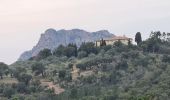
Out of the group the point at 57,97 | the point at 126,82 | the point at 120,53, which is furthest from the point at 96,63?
the point at 57,97

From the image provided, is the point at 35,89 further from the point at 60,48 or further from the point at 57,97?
the point at 60,48

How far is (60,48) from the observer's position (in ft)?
340

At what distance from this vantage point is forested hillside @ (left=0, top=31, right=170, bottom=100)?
7062cm

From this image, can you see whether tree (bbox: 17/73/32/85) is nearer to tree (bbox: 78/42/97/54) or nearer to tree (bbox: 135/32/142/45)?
tree (bbox: 78/42/97/54)

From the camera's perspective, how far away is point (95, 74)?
82688 millimetres

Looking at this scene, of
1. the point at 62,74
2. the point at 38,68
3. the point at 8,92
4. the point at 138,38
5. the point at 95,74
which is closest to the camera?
the point at 8,92

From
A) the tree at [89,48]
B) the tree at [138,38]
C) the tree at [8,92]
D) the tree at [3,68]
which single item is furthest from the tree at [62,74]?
the tree at [138,38]

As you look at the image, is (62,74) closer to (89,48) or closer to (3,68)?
(3,68)

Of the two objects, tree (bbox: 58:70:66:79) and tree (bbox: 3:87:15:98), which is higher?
tree (bbox: 58:70:66:79)

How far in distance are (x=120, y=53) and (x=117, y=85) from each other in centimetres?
1455

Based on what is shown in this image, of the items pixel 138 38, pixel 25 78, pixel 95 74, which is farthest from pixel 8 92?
pixel 138 38

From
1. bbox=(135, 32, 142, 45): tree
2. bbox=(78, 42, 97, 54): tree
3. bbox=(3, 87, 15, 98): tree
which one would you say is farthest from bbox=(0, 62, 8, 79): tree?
bbox=(135, 32, 142, 45): tree

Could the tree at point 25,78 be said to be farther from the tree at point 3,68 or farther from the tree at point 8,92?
the tree at point 3,68

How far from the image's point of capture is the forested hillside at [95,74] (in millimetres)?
70625
